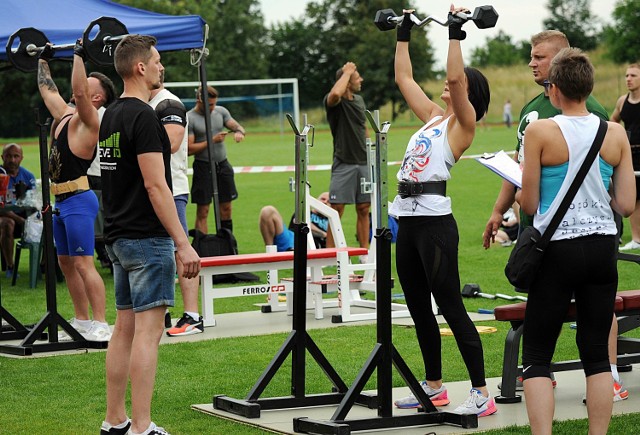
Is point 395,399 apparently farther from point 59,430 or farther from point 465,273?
point 465,273

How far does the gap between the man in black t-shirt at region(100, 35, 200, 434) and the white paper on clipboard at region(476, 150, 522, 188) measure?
5.07 feet

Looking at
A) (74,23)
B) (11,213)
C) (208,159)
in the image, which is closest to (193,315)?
(74,23)

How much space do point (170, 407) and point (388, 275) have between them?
66.0 inches

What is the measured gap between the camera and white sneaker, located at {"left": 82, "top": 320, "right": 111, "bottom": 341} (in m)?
8.58

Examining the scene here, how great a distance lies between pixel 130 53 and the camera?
5.48 metres

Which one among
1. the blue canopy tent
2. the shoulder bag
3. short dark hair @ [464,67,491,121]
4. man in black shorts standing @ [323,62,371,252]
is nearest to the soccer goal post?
man in black shorts standing @ [323,62,371,252]

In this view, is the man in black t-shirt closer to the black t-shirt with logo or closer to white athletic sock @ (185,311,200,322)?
the black t-shirt with logo

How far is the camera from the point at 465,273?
40.2 feet

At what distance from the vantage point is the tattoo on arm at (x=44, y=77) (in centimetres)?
803

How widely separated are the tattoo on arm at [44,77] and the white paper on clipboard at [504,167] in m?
3.73

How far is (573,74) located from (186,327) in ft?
16.3

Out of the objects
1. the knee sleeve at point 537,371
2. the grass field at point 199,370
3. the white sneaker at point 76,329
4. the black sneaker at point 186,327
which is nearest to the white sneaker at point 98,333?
the white sneaker at point 76,329

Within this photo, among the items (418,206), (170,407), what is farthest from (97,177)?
(418,206)

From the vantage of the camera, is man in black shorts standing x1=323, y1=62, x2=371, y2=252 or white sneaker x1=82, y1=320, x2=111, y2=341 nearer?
white sneaker x1=82, y1=320, x2=111, y2=341
